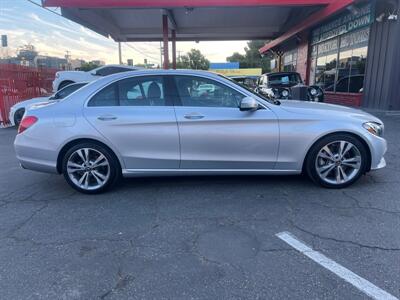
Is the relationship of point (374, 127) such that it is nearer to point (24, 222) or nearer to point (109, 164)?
point (109, 164)

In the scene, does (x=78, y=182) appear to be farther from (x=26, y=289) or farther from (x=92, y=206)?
(x=26, y=289)

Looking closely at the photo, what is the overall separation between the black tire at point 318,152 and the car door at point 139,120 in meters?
1.75

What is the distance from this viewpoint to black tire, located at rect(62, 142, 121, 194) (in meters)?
4.35

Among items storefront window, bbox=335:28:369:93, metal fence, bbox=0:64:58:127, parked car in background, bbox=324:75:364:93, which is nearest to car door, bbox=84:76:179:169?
metal fence, bbox=0:64:58:127

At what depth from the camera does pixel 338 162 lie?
14.4 ft

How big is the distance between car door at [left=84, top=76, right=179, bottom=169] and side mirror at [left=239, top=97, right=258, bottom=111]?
2.88ft

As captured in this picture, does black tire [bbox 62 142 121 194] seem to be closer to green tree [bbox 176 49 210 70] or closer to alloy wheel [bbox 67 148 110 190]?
alloy wheel [bbox 67 148 110 190]

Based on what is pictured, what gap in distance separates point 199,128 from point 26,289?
255 centimetres


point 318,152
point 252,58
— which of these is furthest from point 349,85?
point 252,58

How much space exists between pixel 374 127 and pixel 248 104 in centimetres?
175

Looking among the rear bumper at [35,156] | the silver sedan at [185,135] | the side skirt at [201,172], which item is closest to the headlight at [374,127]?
the silver sedan at [185,135]

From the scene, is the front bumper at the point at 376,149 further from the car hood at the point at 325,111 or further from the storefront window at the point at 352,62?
the storefront window at the point at 352,62

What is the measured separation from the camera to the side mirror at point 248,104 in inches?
161

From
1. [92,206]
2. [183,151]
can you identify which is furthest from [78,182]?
[183,151]
